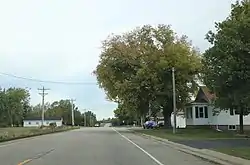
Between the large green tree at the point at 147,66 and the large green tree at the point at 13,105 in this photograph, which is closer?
the large green tree at the point at 147,66

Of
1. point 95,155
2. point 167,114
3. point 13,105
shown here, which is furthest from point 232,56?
point 13,105

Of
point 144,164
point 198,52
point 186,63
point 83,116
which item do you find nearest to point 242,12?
point 144,164

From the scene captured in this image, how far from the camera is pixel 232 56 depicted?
30.4 m

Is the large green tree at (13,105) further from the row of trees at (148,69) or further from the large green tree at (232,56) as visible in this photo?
the large green tree at (232,56)

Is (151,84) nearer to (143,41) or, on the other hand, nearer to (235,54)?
(143,41)

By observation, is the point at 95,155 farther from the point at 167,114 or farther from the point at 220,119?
the point at 167,114

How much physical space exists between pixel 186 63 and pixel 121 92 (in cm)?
895

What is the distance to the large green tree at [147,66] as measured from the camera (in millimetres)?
57562

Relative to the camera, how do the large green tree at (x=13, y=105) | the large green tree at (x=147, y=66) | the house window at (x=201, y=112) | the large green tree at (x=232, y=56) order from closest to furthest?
the large green tree at (x=232, y=56) → the large green tree at (x=147, y=66) → the house window at (x=201, y=112) → the large green tree at (x=13, y=105)

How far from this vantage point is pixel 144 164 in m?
17.3

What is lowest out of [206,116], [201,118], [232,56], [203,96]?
[201,118]

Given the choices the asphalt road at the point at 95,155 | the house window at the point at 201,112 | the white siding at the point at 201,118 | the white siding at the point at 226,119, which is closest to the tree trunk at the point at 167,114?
the white siding at the point at 201,118

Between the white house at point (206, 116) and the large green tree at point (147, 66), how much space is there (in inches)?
139

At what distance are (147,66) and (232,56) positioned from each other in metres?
27.6
